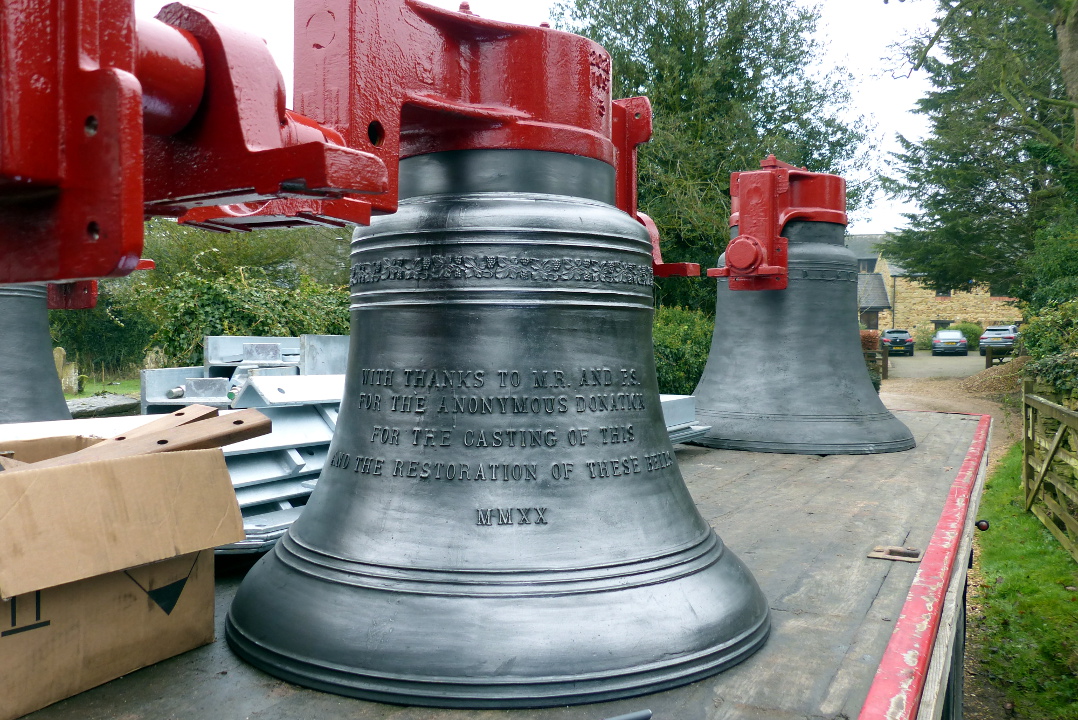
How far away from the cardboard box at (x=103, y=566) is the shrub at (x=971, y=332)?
4602 centimetres

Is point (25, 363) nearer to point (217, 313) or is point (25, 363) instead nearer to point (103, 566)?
point (217, 313)

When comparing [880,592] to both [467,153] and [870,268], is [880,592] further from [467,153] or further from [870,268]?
[870,268]

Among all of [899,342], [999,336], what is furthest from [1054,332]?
[899,342]

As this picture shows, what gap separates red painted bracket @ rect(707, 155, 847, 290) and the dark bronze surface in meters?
0.15

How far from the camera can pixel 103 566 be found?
198 cm

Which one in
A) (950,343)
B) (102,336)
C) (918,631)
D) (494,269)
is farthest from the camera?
(950,343)

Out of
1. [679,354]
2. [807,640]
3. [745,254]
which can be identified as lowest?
[807,640]

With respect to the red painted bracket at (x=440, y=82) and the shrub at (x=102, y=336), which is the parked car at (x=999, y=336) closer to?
the shrub at (x=102, y=336)

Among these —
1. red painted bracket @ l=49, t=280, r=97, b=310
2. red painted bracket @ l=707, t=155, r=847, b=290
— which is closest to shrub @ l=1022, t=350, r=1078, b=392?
red painted bracket @ l=707, t=155, r=847, b=290

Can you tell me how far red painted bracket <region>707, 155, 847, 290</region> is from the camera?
652 cm

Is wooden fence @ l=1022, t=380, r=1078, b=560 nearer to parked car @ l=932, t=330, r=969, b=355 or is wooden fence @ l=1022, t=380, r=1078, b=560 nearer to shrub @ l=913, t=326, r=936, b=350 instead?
parked car @ l=932, t=330, r=969, b=355

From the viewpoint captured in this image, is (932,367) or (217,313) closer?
(217,313)

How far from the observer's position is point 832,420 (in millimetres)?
6641

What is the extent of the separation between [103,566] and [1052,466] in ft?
29.1
